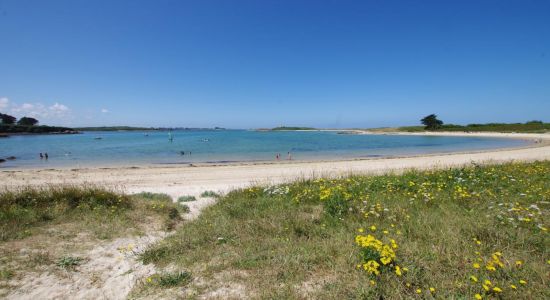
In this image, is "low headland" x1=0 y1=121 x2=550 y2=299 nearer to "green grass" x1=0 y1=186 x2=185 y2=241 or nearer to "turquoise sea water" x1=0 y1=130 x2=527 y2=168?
"green grass" x1=0 y1=186 x2=185 y2=241

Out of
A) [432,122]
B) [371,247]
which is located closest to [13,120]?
[371,247]

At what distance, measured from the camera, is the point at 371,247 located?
3773 mm

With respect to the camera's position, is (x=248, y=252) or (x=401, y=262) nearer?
(x=401, y=262)

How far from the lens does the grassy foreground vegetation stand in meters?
3.31

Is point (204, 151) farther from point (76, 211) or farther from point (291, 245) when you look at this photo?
point (291, 245)

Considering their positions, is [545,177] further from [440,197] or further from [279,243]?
[279,243]

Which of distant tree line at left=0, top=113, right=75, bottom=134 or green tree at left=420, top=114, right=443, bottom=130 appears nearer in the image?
green tree at left=420, top=114, right=443, bottom=130

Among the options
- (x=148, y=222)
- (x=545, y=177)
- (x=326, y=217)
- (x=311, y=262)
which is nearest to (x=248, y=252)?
(x=311, y=262)

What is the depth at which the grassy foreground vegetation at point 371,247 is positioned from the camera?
10.9 feet

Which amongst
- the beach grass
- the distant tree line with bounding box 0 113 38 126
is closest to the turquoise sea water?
the beach grass

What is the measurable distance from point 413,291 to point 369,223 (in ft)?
7.49

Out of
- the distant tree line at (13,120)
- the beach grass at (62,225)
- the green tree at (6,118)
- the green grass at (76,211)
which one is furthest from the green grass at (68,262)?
the green tree at (6,118)

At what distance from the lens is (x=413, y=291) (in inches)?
125

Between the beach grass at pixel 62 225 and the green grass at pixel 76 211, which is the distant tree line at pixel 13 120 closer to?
the green grass at pixel 76 211
